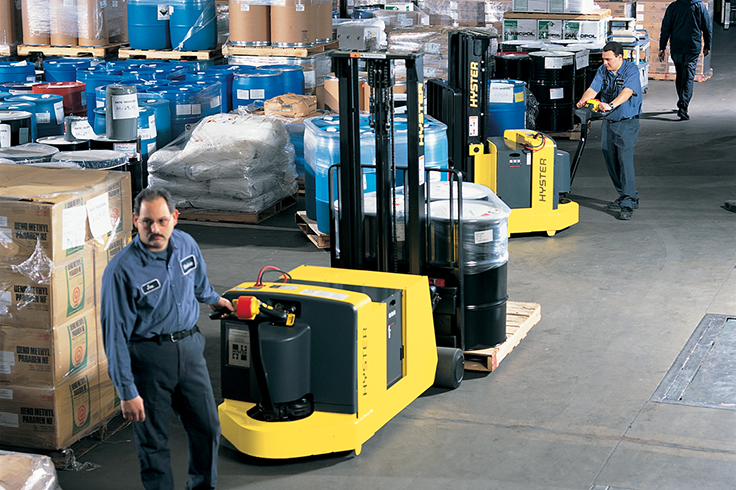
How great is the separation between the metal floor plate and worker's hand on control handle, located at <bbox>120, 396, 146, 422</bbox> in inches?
110

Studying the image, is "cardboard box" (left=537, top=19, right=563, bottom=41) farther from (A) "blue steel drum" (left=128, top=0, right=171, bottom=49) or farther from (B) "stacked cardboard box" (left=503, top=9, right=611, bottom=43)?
(A) "blue steel drum" (left=128, top=0, right=171, bottom=49)

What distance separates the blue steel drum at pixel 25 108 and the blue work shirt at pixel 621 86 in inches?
190

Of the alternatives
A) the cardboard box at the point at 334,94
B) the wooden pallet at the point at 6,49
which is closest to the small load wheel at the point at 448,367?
the cardboard box at the point at 334,94

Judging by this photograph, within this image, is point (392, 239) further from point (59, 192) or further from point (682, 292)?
point (682, 292)

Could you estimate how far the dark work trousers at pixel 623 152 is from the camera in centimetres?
838

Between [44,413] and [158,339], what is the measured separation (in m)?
1.15

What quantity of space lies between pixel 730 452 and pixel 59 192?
330 centimetres

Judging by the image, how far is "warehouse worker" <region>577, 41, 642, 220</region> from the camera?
8289 millimetres

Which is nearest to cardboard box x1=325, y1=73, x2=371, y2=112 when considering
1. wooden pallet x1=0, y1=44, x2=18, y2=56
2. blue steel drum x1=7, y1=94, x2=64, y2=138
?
blue steel drum x1=7, y1=94, x2=64, y2=138

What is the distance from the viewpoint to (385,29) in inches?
529

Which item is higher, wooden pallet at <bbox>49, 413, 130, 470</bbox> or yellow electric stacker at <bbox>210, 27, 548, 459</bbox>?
yellow electric stacker at <bbox>210, 27, 548, 459</bbox>

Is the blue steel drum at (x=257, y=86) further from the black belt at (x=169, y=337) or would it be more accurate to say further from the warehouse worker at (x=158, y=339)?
the black belt at (x=169, y=337)

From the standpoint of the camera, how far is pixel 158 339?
11.6 feet

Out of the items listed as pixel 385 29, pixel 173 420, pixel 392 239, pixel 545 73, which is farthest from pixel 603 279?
pixel 385 29
